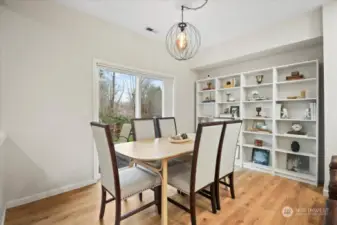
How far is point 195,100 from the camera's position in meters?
4.59

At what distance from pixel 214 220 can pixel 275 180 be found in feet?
5.42

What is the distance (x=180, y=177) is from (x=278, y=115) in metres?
2.33

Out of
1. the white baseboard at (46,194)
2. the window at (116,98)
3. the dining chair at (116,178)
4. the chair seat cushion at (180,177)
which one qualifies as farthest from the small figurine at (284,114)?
the white baseboard at (46,194)

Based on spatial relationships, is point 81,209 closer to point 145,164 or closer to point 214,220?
point 145,164

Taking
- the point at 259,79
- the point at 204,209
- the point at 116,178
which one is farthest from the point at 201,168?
the point at 259,79

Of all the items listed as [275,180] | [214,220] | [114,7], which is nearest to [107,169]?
[214,220]

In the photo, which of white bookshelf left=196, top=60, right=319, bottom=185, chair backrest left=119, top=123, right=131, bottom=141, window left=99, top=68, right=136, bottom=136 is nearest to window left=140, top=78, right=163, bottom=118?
window left=99, top=68, right=136, bottom=136

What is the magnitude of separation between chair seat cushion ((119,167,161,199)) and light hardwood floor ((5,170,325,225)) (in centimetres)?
42

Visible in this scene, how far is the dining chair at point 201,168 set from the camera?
171 cm

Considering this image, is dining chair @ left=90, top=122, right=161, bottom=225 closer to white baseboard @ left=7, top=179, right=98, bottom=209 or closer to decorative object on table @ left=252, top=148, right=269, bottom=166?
white baseboard @ left=7, top=179, right=98, bottom=209

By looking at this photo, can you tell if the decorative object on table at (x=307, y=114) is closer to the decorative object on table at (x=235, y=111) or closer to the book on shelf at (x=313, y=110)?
the book on shelf at (x=313, y=110)

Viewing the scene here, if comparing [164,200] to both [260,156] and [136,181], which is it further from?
[260,156]

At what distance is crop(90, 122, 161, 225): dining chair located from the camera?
155 centimetres

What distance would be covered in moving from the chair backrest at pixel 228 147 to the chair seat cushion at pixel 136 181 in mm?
772
